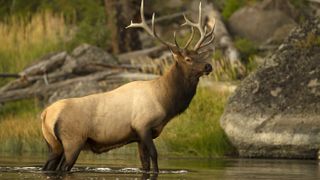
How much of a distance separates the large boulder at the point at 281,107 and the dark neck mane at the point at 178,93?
12.8 feet

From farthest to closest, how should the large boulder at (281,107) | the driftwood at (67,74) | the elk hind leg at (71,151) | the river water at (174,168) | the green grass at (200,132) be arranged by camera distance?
the driftwood at (67,74) → the green grass at (200,132) → the large boulder at (281,107) → the elk hind leg at (71,151) → the river water at (174,168)

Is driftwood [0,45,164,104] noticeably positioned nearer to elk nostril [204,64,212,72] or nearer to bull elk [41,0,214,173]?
bull elk [41,0,214,173]

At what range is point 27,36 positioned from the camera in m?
31.1

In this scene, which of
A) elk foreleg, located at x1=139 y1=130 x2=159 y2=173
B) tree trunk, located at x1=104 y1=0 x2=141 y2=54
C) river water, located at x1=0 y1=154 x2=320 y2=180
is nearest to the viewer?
river water, located at x1=0 y1=154 x2=320 y2=180

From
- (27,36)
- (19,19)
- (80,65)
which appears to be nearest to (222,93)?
(80,65)

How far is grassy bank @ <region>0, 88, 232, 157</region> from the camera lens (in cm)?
2092

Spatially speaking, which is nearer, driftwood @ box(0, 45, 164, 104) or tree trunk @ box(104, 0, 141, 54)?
driftwood @ box(0, 45, 164, 104)

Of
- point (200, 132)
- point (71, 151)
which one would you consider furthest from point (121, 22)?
point (71, 151)

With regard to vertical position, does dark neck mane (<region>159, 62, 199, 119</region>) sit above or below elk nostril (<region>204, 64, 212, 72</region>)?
below

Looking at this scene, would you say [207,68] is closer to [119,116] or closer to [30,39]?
[119,116]

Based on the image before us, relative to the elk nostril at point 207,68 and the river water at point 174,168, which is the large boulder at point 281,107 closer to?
the river water at point 174,168

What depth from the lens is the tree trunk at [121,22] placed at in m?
30.7

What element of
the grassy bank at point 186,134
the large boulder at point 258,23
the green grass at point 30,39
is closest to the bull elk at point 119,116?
the grassy bank at point 186,134

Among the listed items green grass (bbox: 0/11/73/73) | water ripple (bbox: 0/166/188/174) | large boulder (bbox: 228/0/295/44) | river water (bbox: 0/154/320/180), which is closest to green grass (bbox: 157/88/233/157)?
river water (bbox: 0/154/320/180)
